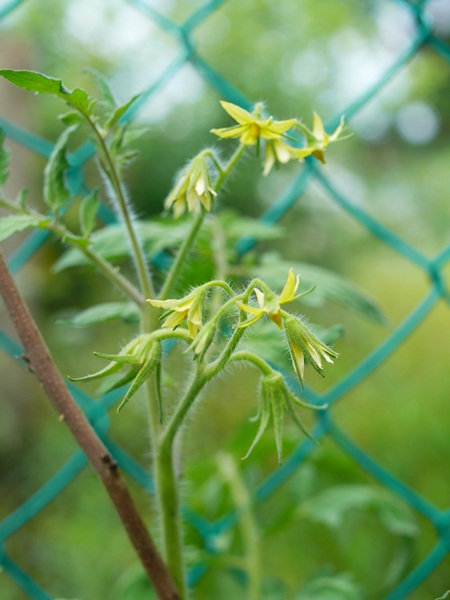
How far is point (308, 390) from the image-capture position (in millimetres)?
720

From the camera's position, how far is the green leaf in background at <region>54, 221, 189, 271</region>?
0.54m

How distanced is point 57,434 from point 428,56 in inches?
99.3

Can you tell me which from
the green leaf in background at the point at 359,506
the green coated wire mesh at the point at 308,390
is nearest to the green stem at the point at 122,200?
the green coated wire mesh at the point at 308,390

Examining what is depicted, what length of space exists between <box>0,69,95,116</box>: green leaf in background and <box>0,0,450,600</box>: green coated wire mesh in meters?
0.23

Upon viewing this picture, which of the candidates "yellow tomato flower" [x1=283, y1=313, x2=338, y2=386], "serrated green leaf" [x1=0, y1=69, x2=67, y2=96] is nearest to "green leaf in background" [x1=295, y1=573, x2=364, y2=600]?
"yellow tomato flower" [x1=283, y1=313, x2=338, y2=386]

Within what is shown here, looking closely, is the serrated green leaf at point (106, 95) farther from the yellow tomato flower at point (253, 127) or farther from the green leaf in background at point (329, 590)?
the green leaf in background at point (329, 590)

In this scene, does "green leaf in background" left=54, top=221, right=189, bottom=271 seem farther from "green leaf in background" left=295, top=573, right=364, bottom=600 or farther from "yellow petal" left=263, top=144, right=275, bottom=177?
"green leaf in background" left=295, top=573, right=364, bottom=600

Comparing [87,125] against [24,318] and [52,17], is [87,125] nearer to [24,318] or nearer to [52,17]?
[24,318]

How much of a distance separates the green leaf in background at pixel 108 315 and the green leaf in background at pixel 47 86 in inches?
5.7

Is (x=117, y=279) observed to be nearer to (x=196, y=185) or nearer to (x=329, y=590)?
(x=196, y=185)

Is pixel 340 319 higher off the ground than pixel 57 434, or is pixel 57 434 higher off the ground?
pixel 57 434

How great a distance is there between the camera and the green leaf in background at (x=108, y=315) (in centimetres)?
48

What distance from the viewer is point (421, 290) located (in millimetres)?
1727

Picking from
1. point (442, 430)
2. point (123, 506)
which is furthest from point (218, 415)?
point (123, 506)
